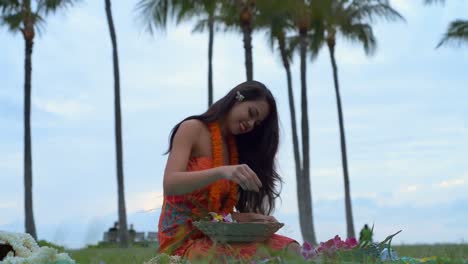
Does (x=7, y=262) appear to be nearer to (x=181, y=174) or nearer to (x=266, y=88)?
(x=181, y=174)

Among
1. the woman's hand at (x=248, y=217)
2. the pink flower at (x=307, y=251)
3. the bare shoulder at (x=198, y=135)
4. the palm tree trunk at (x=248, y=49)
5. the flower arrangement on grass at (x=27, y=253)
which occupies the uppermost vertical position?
the palm tree trunk at (x=248, y=49)

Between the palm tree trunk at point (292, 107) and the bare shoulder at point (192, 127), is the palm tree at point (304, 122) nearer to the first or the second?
the palm tree trunk at point (292, 107)

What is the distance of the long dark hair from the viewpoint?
4.40m

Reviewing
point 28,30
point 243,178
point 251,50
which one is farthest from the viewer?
point 28,30

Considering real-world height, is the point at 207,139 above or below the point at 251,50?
below

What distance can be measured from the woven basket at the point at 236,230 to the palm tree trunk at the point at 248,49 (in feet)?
52.9

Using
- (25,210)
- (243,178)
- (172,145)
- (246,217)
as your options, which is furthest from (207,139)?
(25,210)

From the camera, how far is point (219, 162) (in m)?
4.41

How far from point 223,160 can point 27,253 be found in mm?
1581

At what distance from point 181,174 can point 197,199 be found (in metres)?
0.39

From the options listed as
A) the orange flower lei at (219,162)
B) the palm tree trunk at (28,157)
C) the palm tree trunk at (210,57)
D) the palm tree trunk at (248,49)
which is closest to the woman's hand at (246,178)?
the orange flower lei at (219,162)

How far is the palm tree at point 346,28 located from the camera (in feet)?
83.7

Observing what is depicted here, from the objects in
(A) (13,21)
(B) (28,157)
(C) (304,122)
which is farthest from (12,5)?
(C) (304,122)

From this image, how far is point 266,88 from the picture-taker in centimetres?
449
